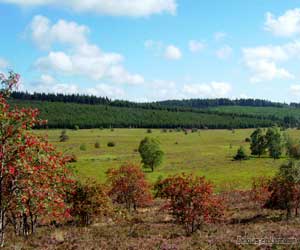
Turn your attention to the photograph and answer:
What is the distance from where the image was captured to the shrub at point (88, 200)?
26469 mm

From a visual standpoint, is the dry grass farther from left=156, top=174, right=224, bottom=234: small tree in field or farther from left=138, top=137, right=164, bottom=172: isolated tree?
left=138, top=137, right=164, bottom=172: isolated tree

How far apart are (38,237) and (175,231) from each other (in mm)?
8605

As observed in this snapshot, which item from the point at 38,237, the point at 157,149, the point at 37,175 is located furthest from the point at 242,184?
the point at 37,175

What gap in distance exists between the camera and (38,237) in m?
20.5

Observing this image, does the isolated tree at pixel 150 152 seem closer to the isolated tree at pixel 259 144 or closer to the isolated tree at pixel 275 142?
the isolated tree at pixel 275 142

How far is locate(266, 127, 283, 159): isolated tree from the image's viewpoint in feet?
371

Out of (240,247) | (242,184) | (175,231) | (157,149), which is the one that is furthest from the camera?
(157,149)

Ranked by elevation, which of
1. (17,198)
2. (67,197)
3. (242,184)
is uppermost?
(17,198)

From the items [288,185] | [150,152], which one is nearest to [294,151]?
[150,152]

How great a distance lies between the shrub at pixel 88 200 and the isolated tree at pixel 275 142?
95.5 m

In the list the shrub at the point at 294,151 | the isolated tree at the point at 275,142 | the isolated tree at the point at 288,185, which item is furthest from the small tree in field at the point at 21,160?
the isolated tree at the point at 275,142

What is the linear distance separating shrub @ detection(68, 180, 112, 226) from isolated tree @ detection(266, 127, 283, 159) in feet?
313

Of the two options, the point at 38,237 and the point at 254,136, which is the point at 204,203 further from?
the point at 254,136

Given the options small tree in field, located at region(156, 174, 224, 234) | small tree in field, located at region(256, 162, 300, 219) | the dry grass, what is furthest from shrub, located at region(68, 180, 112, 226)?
small tree in field, located at region(256, 162, 300, 219)
